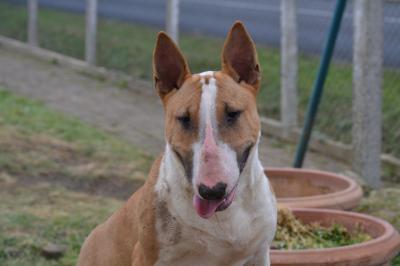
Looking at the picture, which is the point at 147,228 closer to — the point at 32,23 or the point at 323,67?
the point at 323,67

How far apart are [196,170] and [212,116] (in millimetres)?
221

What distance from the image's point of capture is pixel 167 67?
3756 millimetres

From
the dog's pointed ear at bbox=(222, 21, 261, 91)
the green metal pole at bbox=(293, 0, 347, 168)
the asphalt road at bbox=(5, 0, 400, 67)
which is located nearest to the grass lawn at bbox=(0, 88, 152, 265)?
the green metal pole at bbox=(293, 0, 347, 168)

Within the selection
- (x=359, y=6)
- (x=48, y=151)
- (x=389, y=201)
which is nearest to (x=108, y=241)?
(x=389, y=201)

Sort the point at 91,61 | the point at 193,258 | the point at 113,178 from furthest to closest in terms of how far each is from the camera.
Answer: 1. the point at 91,61
2. the point at 113,178
3. the point at 193,258

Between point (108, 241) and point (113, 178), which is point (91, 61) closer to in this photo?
point (113, 178)

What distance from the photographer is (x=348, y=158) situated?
824cm

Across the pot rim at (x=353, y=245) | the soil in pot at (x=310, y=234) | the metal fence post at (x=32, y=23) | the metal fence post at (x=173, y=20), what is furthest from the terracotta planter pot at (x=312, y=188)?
the metal fence post at (x=32, y=23)

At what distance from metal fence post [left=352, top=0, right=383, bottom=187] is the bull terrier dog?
3089 millimetres

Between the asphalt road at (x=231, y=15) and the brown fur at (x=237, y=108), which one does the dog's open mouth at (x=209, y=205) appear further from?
the asphalt road at (x=231, y=15)

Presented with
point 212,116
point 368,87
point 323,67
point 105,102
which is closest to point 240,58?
point 212,116

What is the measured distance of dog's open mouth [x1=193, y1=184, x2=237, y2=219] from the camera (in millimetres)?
3398

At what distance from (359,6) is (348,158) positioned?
1804 millimetres

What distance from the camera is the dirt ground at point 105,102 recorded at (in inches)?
346
